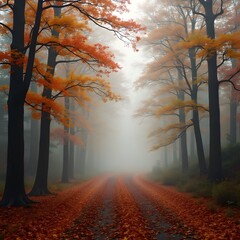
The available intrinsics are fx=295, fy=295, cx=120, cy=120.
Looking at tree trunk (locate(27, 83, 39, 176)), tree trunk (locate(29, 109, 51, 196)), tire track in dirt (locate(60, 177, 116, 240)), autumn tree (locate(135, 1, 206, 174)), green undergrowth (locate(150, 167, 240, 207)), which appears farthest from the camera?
tree trunk (locate(27, 83, 39, 176))

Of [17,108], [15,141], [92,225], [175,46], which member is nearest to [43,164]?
[15,141]

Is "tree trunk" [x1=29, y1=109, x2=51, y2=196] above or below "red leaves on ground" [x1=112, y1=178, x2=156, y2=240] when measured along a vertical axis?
above

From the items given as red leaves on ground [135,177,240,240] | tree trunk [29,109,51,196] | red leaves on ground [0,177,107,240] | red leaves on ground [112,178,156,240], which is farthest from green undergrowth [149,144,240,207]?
tree trunk [29,109,51,196]

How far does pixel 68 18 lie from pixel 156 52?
10616mm

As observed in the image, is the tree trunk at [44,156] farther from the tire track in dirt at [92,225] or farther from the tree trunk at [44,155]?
the tire track in dirt at [92,225]

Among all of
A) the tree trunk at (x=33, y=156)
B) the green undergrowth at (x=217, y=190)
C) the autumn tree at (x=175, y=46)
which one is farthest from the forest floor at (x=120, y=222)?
the tree trunk at (x=33, y=156)

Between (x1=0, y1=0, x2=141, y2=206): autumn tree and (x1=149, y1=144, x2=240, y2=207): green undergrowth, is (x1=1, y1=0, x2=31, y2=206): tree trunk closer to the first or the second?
(x1=0, y1=0, x2=141, y2=206): autumn tree

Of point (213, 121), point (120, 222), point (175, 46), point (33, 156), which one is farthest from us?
point (33, 156)

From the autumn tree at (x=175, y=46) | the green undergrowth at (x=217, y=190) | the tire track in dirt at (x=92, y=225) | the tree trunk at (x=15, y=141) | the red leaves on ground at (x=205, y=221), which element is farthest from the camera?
the autumn tree at (x=175, y=46)

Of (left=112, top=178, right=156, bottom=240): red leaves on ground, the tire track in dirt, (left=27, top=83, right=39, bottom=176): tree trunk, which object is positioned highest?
(left=27, top=83, right=39, bottom=176): tree trunk

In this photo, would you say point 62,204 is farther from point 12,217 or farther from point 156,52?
point 156,52

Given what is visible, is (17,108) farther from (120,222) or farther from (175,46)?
(175,46)

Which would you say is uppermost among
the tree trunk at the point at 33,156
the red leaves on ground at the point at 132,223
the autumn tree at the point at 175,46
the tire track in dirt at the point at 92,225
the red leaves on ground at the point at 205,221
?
the autumn tree at the point at 175,46

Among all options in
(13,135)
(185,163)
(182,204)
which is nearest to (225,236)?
(182,204)
